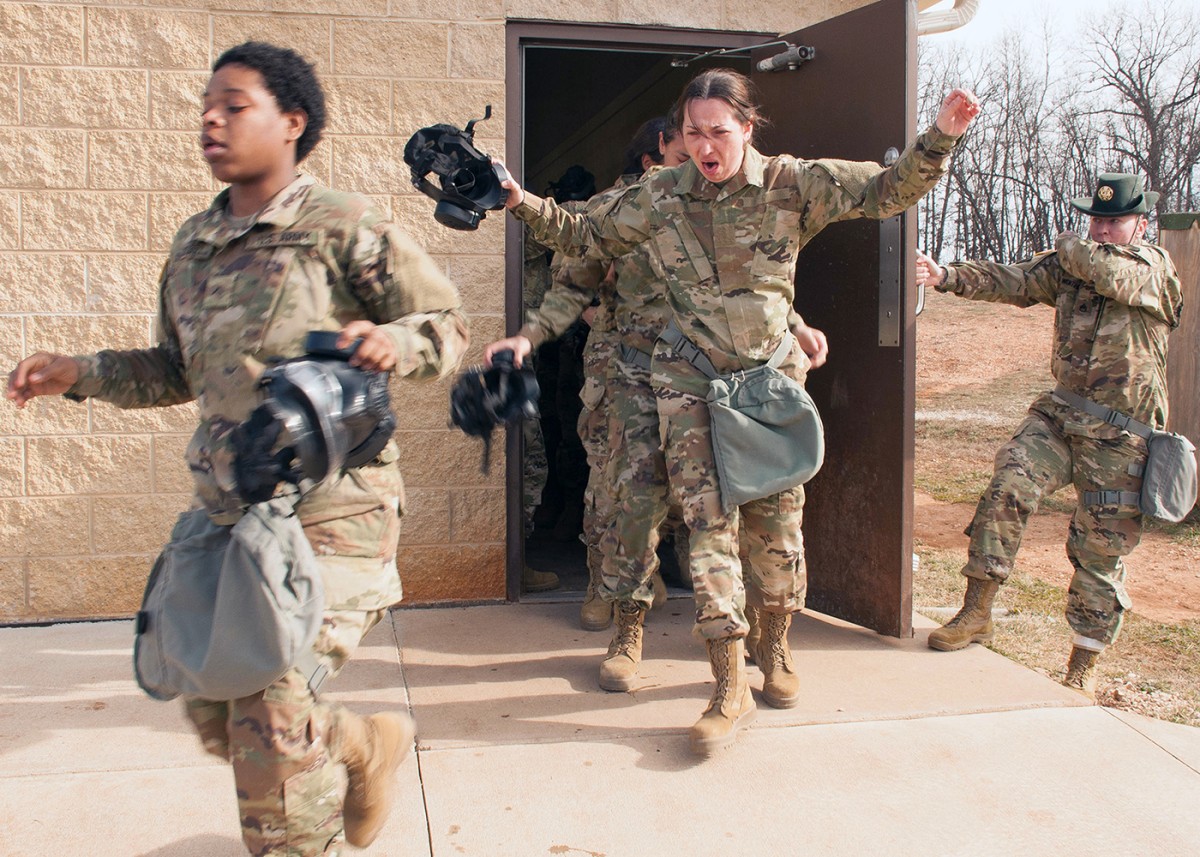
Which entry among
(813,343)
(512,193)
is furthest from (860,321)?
(512,193)

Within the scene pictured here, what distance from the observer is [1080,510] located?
4891 millimetres

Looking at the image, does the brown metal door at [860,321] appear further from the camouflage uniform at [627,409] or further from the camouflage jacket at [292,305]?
the camouflage jacket at [292,305]

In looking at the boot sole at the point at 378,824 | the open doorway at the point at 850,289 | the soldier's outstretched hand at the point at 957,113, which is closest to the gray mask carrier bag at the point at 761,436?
the soldier's outstretched hand at the point at 957,113

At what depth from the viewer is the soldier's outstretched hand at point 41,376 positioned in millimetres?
2572

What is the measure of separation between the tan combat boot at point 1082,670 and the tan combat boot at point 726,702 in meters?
1.78

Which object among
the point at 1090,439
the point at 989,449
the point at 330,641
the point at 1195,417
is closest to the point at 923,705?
the point at 1090,439

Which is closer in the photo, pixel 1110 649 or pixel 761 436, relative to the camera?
pixel 761 436

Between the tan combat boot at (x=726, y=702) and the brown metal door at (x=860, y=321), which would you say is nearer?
the tan combat boot at (x=726, y=702)

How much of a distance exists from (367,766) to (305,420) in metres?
0.90

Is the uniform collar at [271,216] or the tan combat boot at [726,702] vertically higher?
the uniform collar at [271,216]

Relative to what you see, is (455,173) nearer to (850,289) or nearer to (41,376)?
(41,376)

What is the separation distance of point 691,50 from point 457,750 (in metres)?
3.64

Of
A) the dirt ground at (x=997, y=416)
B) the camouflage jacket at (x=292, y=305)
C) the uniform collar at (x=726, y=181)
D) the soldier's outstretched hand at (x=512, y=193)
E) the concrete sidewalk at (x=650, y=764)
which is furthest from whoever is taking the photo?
the dirt ground at (x=997, y=416)

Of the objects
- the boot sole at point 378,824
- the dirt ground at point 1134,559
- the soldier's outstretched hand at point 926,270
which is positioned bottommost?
the dirt ground at point 1134,559
